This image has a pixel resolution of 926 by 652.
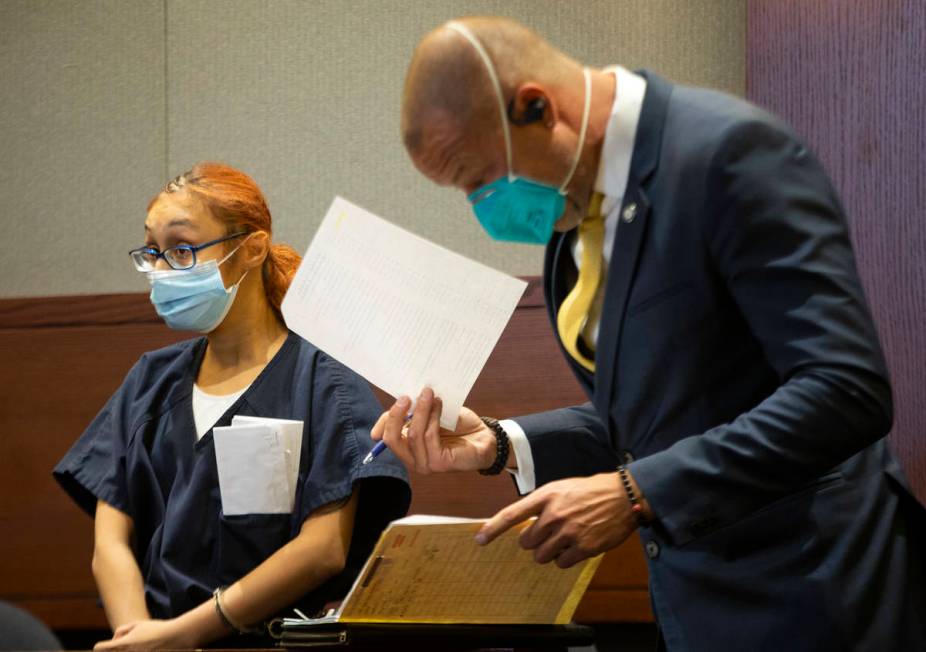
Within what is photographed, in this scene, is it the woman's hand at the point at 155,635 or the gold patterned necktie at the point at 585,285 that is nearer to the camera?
the gold patterned necktie at the point at 585,285

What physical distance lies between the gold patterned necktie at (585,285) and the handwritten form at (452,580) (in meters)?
0.23

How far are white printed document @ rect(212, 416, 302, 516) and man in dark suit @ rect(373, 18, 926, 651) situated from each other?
83cm

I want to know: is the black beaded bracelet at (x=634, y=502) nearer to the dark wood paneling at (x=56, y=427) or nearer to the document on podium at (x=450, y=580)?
the document on podium at (x=450, y=580)

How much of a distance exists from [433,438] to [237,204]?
977 mm

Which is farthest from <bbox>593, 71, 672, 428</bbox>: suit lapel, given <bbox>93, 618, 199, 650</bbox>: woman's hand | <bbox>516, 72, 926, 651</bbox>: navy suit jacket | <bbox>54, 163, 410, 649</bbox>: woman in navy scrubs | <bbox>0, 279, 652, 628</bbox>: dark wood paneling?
<bbox>0, 279, 652, 628</bbox>: dark wood paneling

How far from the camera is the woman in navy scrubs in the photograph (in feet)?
6.36

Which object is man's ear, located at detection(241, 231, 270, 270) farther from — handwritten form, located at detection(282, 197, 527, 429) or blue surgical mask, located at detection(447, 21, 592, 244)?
blue surgical mask, located at detection(447, 21, 592, 244)

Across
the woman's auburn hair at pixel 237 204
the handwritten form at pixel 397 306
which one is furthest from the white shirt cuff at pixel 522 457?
the woman's auburn hair at pixel 237 204

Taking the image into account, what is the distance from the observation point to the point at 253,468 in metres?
1.97

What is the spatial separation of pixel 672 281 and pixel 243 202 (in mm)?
1278

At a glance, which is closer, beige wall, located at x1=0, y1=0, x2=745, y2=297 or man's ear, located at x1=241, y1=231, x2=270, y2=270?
man's ear, located at x1=241, y1=231, x2=270, y2=270

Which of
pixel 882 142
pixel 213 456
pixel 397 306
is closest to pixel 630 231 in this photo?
pixel 397 306

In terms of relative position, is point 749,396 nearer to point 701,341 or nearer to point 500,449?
point 701,341

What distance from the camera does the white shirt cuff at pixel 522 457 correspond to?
146 centimetres
